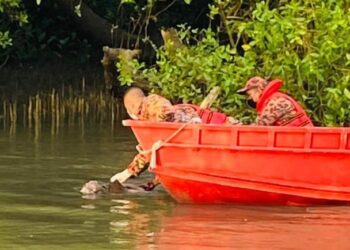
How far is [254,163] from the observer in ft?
44.8

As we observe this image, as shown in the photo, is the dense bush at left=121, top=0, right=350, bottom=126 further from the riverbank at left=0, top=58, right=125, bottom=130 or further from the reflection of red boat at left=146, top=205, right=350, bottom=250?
the riverbank at left=0, top=58, right=125, bottom=130

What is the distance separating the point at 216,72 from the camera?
16344 millimetres

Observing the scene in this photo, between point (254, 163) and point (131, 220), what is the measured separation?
1558mm

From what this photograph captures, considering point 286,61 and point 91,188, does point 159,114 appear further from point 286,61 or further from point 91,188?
point 286,61

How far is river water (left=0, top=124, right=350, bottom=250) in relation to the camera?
11.7 m

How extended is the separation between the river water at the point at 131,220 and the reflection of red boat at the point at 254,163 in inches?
6.4

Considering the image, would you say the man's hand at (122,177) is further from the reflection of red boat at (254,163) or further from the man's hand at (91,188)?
the reflection of red boat at (254,163)

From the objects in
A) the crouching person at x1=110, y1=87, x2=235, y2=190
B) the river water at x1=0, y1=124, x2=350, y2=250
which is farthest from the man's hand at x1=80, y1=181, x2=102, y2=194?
the crouching person at x1=110, y1=87, x2=235, y2=190

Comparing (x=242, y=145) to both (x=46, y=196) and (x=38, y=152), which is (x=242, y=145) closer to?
(x=46, y=196)

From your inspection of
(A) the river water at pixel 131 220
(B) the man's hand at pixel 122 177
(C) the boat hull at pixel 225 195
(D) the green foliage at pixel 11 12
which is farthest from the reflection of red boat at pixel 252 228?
(D) the green foliage at pixel 11 12

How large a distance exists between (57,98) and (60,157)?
7.41 m

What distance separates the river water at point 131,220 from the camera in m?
11.7

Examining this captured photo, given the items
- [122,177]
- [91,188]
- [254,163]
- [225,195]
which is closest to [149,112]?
[122,177]

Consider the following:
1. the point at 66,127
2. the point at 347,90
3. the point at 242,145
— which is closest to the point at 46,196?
the point at 242,145
